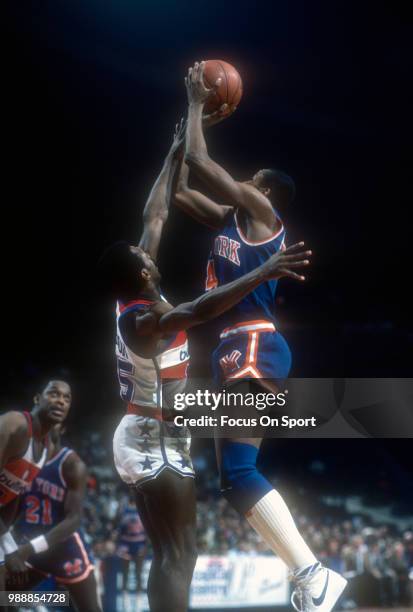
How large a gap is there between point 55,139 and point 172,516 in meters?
8.35

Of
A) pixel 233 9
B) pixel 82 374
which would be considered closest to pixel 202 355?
pixel 82 374

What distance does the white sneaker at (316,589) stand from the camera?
3072 mm

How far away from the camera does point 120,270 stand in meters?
3.35

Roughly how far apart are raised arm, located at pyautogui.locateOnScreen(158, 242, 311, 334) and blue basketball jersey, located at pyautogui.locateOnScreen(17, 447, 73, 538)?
291cm

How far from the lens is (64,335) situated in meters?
13.5

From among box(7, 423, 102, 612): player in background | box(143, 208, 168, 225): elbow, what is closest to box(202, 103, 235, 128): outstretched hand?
box(143, 208, 168, 225): elbow

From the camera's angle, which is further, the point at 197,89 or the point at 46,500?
the point at 46,500

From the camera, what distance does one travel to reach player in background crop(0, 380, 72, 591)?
477cm

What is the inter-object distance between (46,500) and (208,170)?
10.9ft

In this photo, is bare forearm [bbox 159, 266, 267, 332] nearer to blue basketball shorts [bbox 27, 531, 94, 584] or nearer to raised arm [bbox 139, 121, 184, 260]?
raised arm [bbox 139, 121, 184, 260]

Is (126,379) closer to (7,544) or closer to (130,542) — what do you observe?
(7,544)

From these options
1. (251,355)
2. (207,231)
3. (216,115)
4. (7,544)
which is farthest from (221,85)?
(207,231)

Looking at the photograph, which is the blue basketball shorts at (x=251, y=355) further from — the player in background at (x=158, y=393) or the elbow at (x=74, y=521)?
the elbow at (x=74, y=521)

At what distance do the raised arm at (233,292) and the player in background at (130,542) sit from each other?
690 cm
